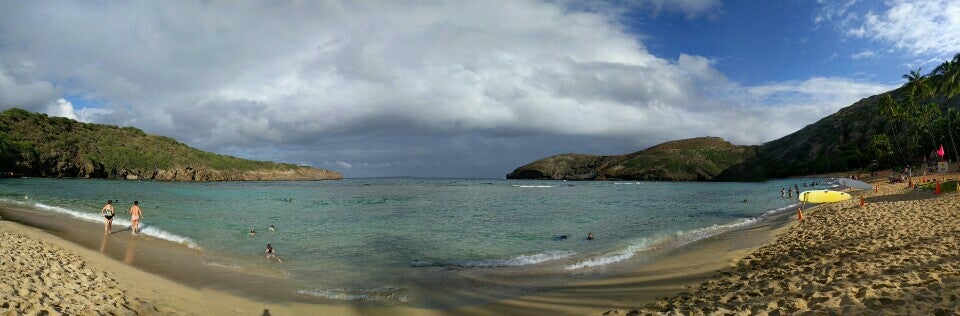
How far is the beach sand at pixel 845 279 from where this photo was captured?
7.57 metres

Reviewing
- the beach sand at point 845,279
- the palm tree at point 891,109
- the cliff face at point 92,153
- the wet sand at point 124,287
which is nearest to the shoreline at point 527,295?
the wet sand at point 124,287

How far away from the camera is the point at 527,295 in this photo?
12.8 meters

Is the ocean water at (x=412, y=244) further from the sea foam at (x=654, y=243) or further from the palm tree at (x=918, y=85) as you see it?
the palm tree at (x=918, y=85)

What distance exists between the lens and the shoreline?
1141cm

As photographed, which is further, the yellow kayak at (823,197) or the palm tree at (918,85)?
the palm tree at (918,85)

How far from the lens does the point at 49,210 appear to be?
35.4 meters

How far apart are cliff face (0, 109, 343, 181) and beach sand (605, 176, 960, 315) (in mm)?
148789

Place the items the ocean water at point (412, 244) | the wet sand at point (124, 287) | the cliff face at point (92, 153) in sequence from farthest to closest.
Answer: the cliff face at point (92, 153)
the ocean water at point (412, 244)
the wet sand at point (124, 287)

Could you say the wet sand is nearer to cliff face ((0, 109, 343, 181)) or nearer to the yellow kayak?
the yellow kayak

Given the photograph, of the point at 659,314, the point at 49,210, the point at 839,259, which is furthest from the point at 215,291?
the point at 49,210

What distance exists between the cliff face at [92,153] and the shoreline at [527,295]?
129 m

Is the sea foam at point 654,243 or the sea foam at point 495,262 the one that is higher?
the sea foam at point 654,243

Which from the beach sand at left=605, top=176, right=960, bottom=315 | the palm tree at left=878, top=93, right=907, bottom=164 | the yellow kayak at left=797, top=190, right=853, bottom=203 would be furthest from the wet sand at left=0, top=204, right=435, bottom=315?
the palm tree at left=878, top=93, right=907, bottom=164

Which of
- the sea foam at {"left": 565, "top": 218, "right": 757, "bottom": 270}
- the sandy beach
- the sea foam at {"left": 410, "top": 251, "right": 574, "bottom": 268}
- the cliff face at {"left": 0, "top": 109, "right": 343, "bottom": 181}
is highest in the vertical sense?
the cliff face at {"left": 0, "top": 109, "right": 343, "bottom": 181}
